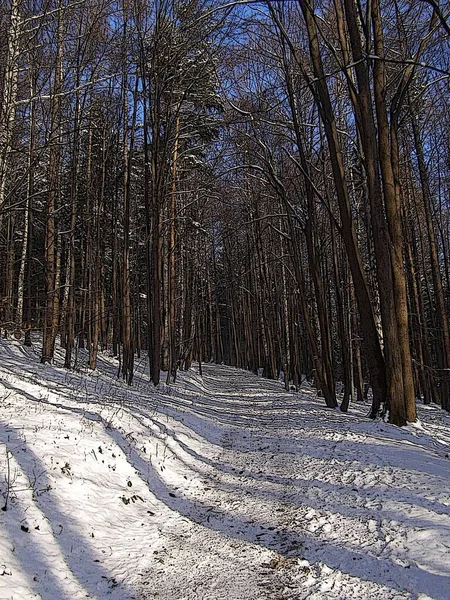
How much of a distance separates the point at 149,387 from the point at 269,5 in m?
11.3

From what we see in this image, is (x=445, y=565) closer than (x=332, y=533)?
Yes

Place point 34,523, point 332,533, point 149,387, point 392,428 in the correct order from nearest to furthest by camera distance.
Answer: point 34,523, point 332,533, point 392,428, point 149,387

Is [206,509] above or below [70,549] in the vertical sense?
below

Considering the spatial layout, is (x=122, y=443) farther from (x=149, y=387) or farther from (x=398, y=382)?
(x=149, y=387)

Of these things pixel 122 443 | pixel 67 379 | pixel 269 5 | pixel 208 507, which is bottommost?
pixel 208 507

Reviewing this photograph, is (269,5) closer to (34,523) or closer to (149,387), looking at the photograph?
(149,387)

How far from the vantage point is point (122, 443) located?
23.4ft

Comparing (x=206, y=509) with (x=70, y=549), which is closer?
(x=70, y=549)

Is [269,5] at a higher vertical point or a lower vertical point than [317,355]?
higher

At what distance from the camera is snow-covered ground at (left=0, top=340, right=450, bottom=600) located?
381 centimetres

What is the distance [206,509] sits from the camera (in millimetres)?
5703

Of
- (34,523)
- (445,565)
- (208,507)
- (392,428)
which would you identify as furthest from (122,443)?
(392,428)

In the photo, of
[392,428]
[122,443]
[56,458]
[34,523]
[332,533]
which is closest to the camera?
[34,523]

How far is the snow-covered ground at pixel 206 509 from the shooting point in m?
3.81
